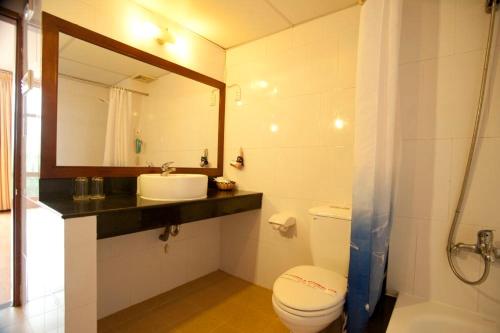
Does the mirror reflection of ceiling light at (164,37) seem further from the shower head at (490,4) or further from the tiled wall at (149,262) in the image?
the shower head at (490,4)

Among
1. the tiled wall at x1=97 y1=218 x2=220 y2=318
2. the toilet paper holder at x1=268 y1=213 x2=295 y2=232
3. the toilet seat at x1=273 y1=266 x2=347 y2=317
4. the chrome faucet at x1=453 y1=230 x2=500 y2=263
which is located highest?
the chrome faucet at x1=453 y1=230 x2=500 y2=263

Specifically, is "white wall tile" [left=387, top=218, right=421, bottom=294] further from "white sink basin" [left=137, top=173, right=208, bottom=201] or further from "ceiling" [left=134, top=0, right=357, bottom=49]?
"ceiling" [left=134, top=0, right=357, bottom=49]

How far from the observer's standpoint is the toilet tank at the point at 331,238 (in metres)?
1.42

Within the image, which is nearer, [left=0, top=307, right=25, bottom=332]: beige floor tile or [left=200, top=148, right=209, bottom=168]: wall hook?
[left=0, top=307, right=25, bottom=332]: beige floor tile

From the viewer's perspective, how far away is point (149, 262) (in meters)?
1.86

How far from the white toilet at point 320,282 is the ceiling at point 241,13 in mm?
1387

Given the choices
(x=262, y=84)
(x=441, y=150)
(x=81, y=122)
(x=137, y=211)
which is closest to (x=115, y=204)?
(x=137, y=211)

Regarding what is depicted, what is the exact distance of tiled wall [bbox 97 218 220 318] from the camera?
5.38ft

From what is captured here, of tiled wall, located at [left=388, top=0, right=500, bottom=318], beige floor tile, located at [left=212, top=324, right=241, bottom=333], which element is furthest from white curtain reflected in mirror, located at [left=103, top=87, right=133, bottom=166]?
tiled wall, located at [left=388, top=0, right=500, bottom=318]

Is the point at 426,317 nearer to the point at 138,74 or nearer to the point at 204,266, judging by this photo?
the point at 204,266

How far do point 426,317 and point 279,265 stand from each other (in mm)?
1015

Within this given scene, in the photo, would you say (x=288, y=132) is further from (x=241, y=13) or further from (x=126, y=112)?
(x=126, y=112)

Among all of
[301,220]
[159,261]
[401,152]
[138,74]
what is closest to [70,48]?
[138,74]

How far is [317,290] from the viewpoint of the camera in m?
1.23
